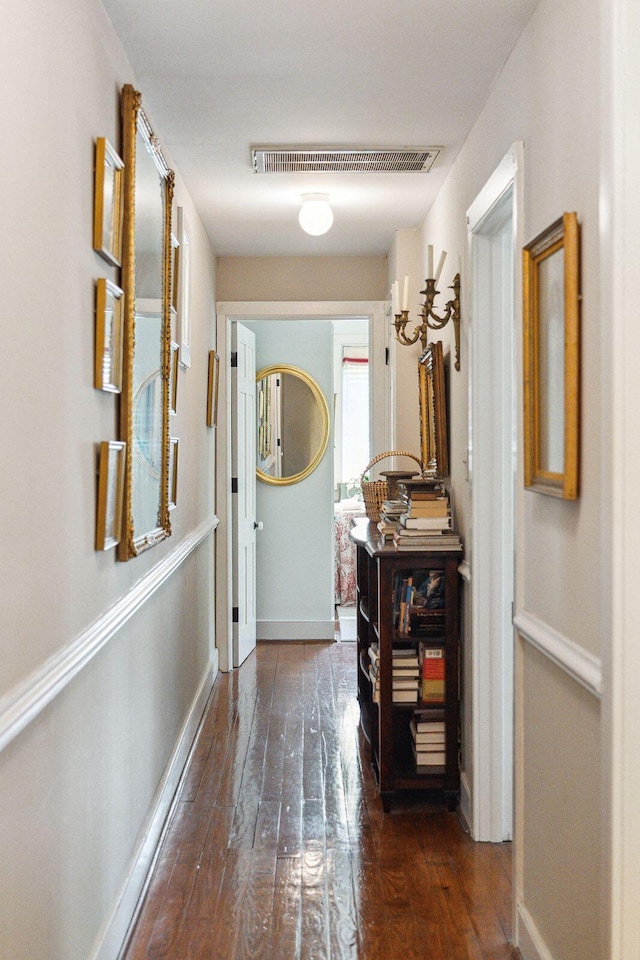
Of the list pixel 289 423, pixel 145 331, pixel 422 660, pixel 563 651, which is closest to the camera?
pixel 563 651

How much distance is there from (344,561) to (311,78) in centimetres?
523

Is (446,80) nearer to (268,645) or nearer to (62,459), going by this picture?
(62,459)

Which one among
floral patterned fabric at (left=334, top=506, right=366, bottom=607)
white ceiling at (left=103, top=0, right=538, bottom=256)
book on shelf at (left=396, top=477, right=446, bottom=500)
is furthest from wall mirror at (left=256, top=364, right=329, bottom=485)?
book on shelf at (left=396, top=477, right=446, bottom=500)

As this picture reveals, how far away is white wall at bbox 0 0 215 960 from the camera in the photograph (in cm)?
154

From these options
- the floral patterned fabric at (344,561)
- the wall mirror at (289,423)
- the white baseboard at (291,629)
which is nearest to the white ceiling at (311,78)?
the wall mirror at (289,423)

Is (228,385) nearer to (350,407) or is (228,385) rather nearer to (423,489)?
(423,489)

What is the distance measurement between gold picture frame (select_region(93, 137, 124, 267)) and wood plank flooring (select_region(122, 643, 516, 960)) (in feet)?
5.93

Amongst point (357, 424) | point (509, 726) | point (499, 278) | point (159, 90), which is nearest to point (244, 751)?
point (509, 726)

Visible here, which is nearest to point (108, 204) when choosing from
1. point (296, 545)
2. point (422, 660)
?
point (422, 660)

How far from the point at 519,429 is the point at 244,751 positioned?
2260 mm

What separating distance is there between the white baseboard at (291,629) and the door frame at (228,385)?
3.07 ft

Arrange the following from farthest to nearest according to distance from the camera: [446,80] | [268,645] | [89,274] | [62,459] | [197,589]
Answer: [268,645], [197,589], [446,80], [89,274], [62,459]

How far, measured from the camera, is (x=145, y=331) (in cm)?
276

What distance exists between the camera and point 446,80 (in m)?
2.79
